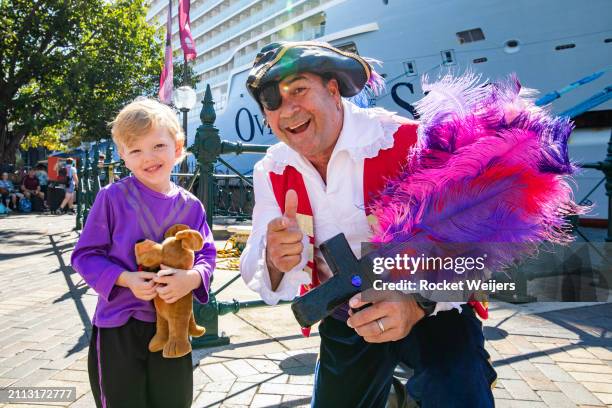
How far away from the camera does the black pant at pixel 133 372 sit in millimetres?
1816

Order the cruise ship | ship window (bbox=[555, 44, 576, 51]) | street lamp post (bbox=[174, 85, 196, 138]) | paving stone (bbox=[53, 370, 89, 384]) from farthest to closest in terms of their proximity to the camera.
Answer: ship window (bbox=[555, 44, 576, 51]) < the cruise ship < street lamp post (bbox=[174, 85, 196, 138]) < paving stone (bbox=[53, 370, 89, 384])

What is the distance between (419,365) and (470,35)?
12.3 metres

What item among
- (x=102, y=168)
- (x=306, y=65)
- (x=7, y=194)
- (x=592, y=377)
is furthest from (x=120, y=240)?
(x=7, y=194)

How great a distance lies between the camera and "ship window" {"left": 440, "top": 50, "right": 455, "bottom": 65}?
40.9 ft

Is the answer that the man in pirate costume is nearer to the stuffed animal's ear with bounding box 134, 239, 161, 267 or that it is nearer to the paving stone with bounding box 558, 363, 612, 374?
the stuffed animal's ear with bounding box 134, 239, 161, 267

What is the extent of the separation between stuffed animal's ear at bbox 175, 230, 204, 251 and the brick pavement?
1180mm

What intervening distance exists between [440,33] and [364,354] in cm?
1240

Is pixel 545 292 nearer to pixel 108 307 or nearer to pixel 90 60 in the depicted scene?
pixel 108 307

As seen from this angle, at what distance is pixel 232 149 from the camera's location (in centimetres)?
359

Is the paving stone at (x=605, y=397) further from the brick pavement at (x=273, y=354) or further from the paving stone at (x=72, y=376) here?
the paving stone at (x=72, y=376)

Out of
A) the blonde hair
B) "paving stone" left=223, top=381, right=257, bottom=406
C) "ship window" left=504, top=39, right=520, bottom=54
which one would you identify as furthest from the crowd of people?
the blonde hair

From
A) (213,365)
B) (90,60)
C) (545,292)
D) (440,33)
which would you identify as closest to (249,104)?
(90,60)

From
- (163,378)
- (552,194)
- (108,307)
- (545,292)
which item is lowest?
(545,292)

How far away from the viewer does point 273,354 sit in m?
3.37
